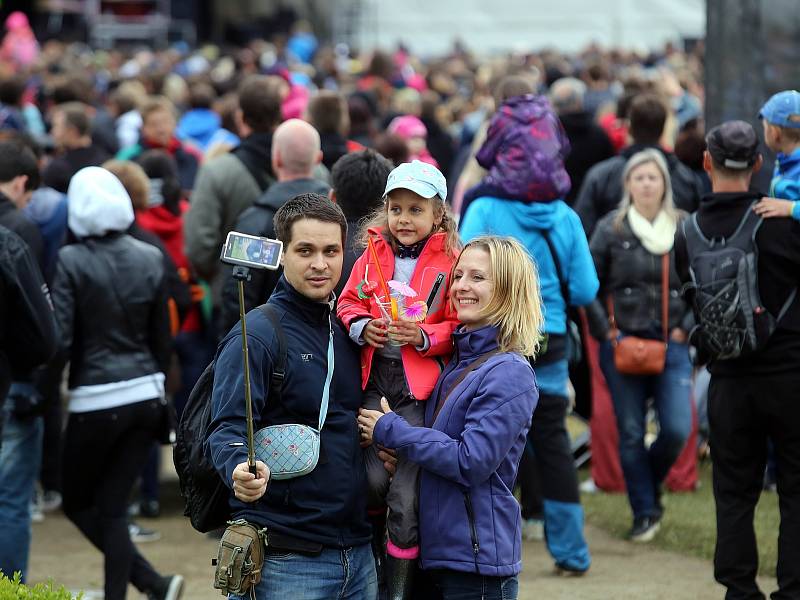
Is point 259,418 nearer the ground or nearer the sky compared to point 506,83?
nearer the ground

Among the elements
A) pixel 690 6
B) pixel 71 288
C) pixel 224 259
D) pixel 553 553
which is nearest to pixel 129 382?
pixel 71 288

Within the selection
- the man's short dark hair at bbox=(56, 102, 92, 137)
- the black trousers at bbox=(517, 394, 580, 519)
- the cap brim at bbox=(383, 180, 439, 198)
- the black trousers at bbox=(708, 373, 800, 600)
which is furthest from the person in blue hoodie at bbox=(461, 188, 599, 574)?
the man's short dark hair at bbox=(56, 102, 92, 137)

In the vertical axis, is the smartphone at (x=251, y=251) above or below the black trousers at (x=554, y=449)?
above

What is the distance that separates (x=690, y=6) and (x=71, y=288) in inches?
1204

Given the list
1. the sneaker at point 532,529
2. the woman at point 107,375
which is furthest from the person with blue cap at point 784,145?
the woman at point 107,375

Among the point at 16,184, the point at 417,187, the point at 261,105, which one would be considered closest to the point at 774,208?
the point at 417,187

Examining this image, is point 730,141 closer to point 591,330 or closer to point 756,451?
point 756,451

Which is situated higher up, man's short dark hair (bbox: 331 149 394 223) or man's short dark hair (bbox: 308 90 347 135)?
man's short dark hair (bbox: 308 90 347 135)

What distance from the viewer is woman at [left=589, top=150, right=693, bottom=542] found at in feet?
23.9

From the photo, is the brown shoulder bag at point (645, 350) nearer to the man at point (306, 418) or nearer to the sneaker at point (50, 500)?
the man at point (306, 418)

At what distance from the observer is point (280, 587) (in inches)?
157

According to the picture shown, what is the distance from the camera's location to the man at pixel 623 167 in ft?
27.0

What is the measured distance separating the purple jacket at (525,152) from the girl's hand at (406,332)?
2194 millimetres

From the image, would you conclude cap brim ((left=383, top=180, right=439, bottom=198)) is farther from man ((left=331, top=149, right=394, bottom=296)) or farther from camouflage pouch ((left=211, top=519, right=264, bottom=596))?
camouflage pouch ((left=211, top=519, right=264, bottom=596))
